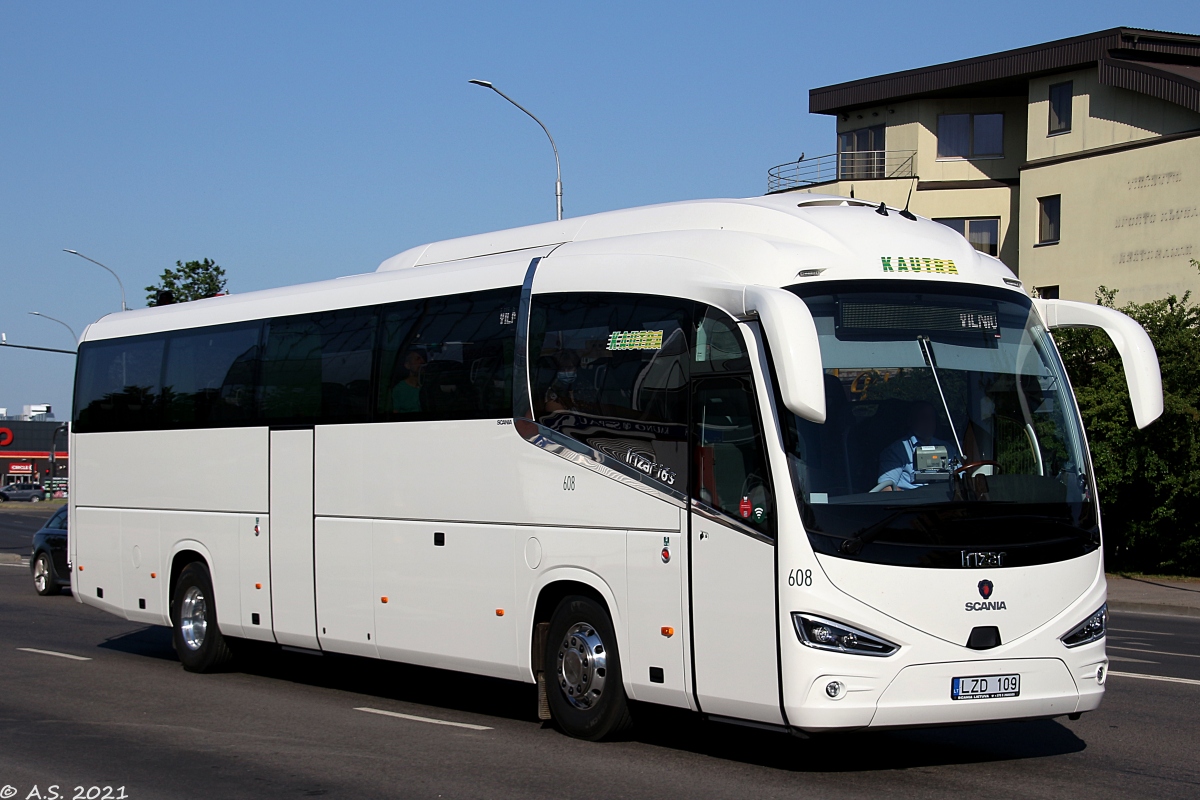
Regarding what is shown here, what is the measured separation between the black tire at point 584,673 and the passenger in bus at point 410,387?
241cm

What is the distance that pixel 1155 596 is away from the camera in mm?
23016

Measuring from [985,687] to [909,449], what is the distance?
4.77ft

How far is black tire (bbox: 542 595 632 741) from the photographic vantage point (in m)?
9.33

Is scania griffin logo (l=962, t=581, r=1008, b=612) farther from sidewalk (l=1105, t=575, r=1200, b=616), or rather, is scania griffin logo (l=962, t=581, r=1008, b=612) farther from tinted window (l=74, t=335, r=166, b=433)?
sidewalk (l=1105, t=575, r=1200, b=616)

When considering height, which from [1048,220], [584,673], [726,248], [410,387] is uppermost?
[1048,220]

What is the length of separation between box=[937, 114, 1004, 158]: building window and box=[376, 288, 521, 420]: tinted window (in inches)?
1355

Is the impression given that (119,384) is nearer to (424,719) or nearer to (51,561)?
(424,719)

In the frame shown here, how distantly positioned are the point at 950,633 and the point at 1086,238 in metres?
31.8

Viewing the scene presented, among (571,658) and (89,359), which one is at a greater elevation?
Answer: (89,359)

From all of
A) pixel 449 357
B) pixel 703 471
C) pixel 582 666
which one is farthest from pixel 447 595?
pixel 703 471

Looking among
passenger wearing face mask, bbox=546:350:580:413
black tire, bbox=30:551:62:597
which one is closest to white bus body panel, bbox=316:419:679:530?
passenger wearing face mask, bbox=546:350:580:413

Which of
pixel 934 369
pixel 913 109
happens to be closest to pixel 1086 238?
pixel 913 109

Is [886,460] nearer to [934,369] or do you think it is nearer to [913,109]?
[934,369]

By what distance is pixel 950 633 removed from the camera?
7832 mm
